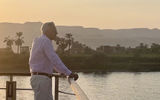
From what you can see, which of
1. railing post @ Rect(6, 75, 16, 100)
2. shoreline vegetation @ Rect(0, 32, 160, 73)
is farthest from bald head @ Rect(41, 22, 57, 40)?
shoreline vegetation @ Rect(0, 32, 160, 73)

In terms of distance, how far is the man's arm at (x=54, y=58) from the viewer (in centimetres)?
458

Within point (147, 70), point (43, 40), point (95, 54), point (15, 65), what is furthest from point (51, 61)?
point (147, 70)

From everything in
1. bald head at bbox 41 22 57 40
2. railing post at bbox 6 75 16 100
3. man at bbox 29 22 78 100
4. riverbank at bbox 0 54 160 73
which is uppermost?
bald head at bbox 41 22 57 40

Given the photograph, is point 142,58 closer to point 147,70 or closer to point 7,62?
point 147,70

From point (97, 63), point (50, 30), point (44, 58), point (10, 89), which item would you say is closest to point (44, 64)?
point (44, 58)

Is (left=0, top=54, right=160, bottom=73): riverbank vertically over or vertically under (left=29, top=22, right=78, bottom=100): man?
under

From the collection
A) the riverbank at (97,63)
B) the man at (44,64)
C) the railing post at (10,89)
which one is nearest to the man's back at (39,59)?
the man at (44,64)

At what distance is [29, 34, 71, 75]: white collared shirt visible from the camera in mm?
4598

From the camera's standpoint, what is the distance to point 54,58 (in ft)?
15.1

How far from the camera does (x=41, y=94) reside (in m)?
4.66

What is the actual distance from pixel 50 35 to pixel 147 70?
464 feet

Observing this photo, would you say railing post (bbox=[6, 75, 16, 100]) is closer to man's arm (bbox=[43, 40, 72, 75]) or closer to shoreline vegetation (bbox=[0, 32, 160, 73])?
man's arm (bbox=[43, 40, 72, 75])

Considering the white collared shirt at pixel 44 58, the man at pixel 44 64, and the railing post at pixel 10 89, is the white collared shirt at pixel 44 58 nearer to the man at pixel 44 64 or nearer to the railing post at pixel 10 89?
the man at pixel 44 64

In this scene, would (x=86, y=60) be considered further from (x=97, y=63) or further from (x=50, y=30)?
(x=50, y=30)
